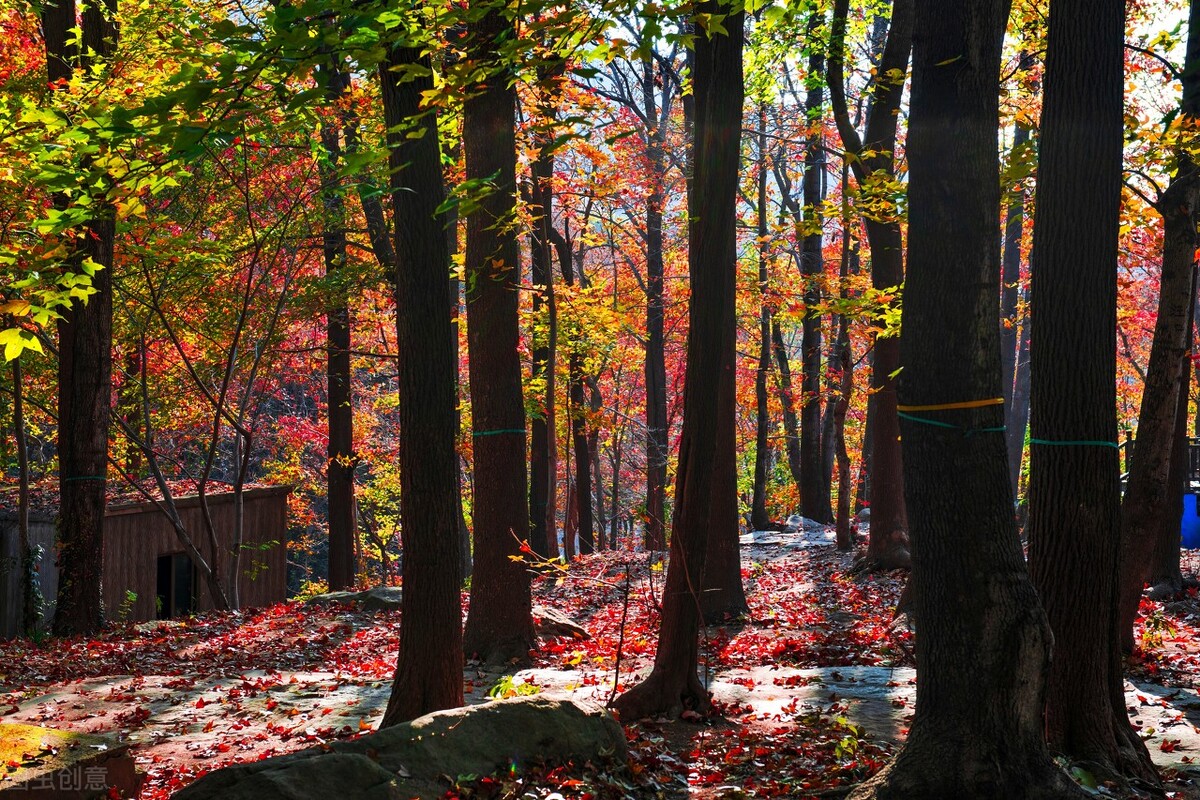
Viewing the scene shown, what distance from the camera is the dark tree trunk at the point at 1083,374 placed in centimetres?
551

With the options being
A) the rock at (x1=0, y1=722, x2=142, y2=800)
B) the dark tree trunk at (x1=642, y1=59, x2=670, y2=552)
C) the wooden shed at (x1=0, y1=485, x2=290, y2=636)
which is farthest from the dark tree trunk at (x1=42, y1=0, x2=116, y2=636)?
the dark tree trunk at (x1=642, y1=59, x2=670, y2=552)

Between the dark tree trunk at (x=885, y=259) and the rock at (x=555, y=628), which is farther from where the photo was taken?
the dark tree trunk at (x=885, y=259)

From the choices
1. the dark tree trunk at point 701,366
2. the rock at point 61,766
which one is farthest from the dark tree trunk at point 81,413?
the dark tree trunk at point 701,366

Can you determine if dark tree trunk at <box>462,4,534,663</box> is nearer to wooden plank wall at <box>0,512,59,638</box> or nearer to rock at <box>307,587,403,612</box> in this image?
rock at <box>307,587,403,612</box>

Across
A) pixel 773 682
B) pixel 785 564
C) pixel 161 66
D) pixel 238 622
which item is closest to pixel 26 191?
pixel 161 66

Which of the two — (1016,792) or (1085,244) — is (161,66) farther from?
(1016,792)

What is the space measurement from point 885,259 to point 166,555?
50.9 feet

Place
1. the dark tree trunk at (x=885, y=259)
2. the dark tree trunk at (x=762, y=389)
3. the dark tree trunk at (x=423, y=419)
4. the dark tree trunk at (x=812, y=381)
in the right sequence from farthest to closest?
the dark tree trunk at (x=762, y=389)
the dark tree trunk at (x=812, y=381)
the dark tree trunk at (x=885, y=259)
the dark tree trunk at (x=423, y=419)

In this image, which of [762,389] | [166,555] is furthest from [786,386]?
[166,555]

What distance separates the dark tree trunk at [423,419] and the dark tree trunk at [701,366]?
167cm

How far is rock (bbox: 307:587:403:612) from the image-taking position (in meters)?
14.3

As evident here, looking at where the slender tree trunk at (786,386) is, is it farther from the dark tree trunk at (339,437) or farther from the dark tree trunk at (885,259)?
the dark tree trunk at (339,437)

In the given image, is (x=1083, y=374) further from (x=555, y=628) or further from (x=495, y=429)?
(x=555, y=628)

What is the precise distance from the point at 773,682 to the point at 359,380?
2760cm
